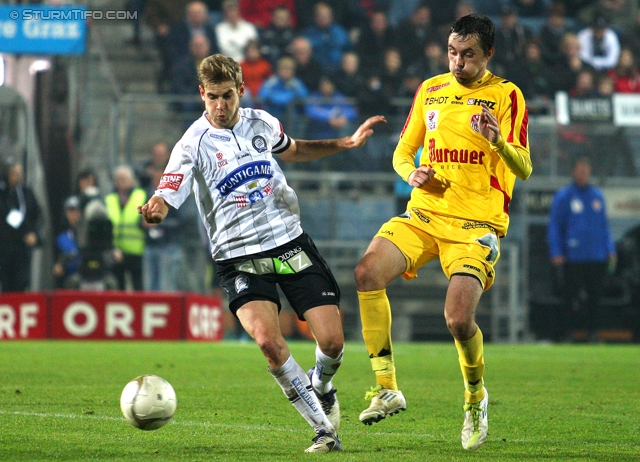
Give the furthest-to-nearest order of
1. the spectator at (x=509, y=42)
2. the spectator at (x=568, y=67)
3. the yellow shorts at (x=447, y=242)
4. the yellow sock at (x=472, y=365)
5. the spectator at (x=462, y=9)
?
the spectator at (x=462, y=9) < the spectator at (x=568, y=67) < the spectator at (x=509, y=42) < the yellow shorts at (x=447, y=242) < the yellow sock at (x=472, y=365)

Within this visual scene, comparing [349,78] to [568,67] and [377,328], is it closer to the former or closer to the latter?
[568,67]

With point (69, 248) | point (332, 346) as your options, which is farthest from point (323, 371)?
point (69, 248)

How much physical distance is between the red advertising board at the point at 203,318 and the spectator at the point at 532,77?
23.3ft

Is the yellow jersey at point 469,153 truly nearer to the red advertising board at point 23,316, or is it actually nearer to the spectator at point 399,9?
the red advertising board at point 23,316

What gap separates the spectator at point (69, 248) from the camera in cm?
1570

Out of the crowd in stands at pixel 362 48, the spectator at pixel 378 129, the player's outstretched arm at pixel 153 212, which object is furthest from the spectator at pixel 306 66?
the player's outstretched arm at pixel 153 212

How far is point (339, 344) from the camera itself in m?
5.97

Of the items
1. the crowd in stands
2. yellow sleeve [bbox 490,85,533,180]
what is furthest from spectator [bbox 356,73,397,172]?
yellow sleeve [bbox 490,85,533,180]

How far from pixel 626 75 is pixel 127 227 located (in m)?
9.41

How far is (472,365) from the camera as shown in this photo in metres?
6.08

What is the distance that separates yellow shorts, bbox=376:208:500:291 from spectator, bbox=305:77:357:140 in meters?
10.7

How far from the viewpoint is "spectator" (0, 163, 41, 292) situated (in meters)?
15.6

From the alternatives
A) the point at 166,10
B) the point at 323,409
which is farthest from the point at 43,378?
the point at 166,10

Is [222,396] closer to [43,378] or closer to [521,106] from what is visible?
[43,378]
